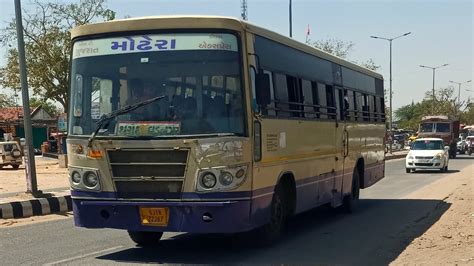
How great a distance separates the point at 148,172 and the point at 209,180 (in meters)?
0.79

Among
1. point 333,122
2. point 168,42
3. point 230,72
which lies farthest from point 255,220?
point 333,122

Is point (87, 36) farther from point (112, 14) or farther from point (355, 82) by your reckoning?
point (112, 14)

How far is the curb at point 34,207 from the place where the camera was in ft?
42.5

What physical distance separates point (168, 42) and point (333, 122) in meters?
4.88

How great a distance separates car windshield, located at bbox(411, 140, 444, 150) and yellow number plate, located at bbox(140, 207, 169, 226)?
24.0 metres

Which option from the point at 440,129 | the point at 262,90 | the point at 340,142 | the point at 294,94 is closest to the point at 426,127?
the point at 440,129

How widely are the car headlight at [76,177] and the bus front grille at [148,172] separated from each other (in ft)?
1.70

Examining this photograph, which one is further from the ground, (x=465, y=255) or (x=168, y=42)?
(x=168, y=42)

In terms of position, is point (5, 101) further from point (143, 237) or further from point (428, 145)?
point (143, 237)

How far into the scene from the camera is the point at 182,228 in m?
7.59

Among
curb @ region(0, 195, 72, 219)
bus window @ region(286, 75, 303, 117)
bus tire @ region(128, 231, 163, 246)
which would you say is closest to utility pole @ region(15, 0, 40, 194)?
curb @ region(0, 195, 72, 219)

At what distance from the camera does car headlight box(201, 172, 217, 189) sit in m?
7.50

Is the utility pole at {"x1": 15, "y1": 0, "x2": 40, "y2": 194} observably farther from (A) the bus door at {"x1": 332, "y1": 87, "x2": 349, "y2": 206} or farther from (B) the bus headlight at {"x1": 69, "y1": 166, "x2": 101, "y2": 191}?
(A) the bus door at {"x1": 332, "y1": 87, "x2": 349, "y2": 206}

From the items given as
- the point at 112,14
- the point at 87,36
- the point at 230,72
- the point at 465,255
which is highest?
the point at 112,14
